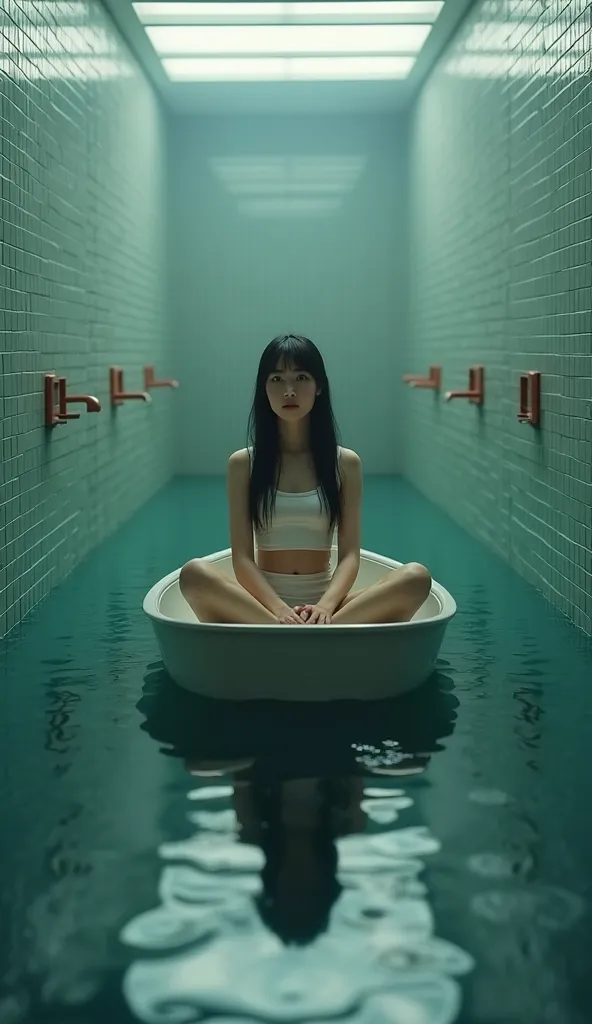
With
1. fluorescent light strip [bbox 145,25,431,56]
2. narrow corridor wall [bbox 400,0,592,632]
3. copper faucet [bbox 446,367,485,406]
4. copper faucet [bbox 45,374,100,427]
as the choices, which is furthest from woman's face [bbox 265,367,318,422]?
fluorescent light strip [bbox 145,25,431,56]

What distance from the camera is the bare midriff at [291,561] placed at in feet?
11.5

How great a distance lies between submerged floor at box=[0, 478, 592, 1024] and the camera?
165cm

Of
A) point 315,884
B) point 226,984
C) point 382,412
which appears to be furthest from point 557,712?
point 382,412

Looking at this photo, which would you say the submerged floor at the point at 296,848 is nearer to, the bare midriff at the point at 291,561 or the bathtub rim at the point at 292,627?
the bathtub rim at the point at 292,627

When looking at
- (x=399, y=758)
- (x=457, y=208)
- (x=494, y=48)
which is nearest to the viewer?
(x=399, y=758)

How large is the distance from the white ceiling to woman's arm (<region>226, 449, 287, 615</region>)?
17.1 ft

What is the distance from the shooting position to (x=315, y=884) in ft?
6.49

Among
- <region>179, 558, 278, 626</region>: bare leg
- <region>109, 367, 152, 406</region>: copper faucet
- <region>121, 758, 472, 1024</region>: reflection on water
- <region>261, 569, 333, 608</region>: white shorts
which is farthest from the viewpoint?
<region>109, 367, 152, 406</region>: copper faucet

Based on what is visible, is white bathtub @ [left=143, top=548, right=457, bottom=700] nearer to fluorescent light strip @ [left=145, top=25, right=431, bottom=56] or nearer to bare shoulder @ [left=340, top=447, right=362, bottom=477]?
bare shoulder @ [left=340, top=447, right=362, bottom=477]

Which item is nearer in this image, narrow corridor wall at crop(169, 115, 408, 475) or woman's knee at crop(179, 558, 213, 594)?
woman's knee at crop(179, 558, 213, 594)

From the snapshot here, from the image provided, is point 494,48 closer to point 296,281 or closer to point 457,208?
point 457,208

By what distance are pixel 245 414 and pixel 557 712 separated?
7.69m

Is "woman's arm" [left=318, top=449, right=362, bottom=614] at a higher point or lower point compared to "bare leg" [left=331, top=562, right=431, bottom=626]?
higher

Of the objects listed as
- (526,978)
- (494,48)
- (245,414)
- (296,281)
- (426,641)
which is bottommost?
(526,978)
